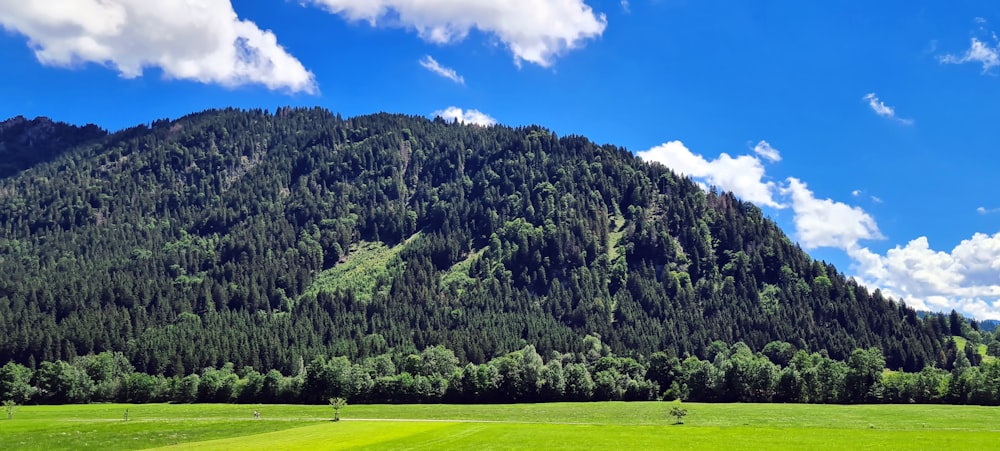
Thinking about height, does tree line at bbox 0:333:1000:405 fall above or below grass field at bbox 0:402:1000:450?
above

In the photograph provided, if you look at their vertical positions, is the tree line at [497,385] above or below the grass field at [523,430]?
above

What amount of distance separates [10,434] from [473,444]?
5727cm

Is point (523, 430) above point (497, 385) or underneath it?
underneath

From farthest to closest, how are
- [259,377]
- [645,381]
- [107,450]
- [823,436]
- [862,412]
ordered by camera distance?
[645,381]
[259,377]
[862,412]
[823,436]
[107,450]

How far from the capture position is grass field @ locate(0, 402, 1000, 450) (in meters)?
70.2

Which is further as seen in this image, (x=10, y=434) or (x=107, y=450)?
(x=10, y=434)

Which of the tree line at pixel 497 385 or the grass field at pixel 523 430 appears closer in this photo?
the grass field at pixel 523 430

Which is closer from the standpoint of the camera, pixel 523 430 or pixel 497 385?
pixel 523 430

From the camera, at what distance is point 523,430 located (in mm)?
85188

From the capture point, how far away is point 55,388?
166375 millimetres

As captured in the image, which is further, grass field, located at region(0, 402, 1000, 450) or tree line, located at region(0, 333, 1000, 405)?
tree line, located at region(0, 333, 1000, 405)

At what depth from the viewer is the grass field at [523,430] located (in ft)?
230

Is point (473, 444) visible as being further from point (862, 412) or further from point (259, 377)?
point (259, 377)

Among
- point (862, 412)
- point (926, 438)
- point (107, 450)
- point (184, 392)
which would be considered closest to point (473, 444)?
point (107, 450)
